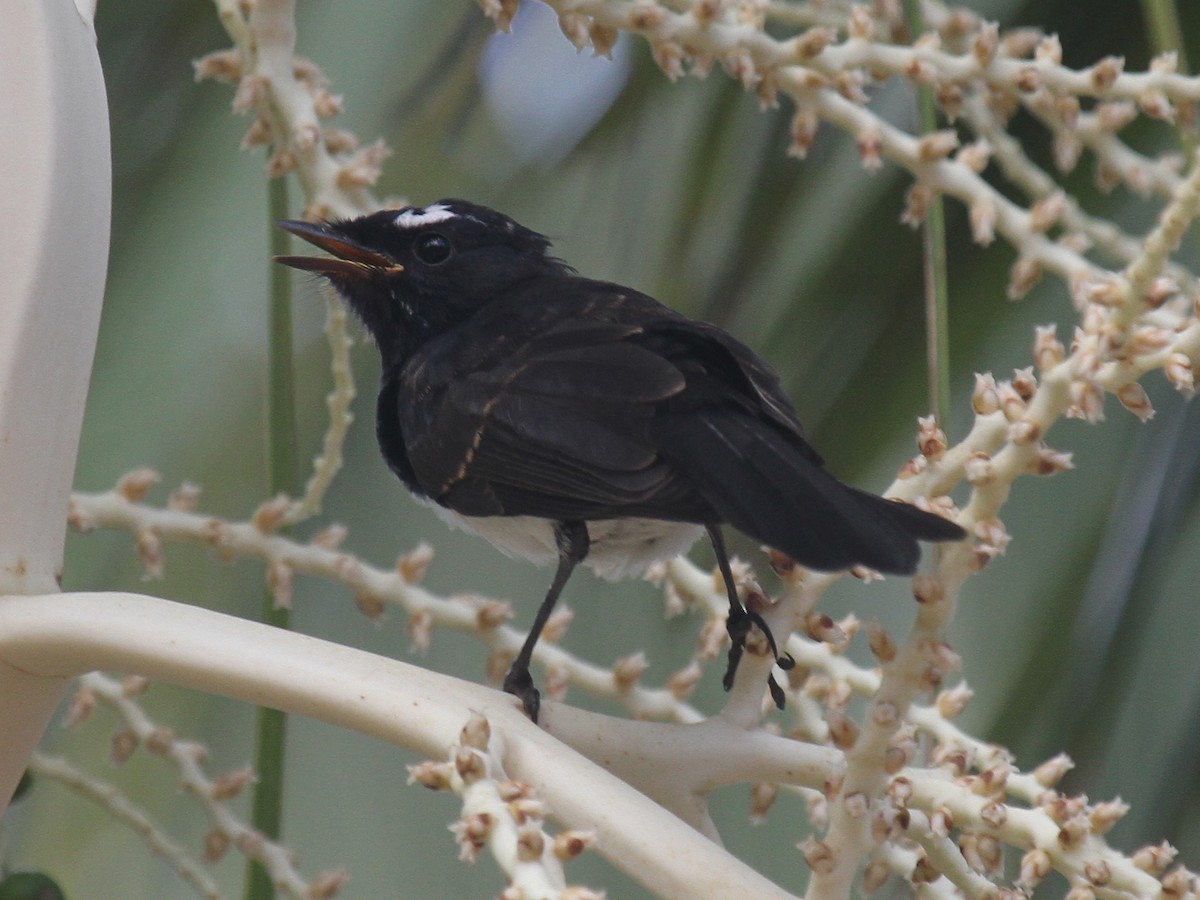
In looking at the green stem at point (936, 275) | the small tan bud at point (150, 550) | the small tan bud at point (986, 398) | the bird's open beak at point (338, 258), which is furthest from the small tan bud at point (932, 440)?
the bird's open beak at point (338, 258)

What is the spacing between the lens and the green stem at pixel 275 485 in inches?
39.5

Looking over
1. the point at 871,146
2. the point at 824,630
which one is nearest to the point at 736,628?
the point at 824,630

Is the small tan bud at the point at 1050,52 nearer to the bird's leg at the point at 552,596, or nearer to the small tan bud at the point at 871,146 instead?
the small tan bud at the point at 871,146

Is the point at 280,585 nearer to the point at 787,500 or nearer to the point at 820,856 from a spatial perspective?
the point at 787,500

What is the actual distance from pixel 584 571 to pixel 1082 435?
0.63 m

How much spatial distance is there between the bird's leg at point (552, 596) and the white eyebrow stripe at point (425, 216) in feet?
1.41

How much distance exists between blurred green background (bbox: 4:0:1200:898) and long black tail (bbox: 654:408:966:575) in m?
0.29

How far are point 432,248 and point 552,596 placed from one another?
528mm

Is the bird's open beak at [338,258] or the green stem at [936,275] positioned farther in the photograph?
the bird's open beak at [338,258]

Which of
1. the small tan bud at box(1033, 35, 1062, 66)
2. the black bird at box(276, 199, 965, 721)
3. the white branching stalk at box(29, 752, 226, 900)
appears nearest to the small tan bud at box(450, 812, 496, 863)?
→ the black bird at box(276, 199, 965, 721)

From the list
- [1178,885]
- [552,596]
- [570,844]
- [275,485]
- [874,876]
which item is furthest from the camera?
[552,596]

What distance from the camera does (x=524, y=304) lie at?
156 cm

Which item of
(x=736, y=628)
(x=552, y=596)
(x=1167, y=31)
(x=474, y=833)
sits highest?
(x=1167, y=31)

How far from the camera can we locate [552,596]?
53.6 inches
